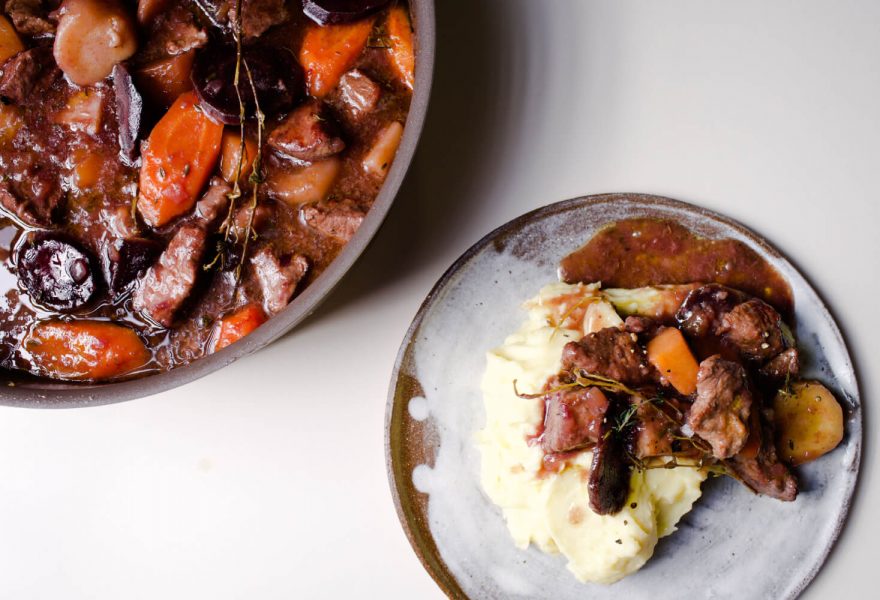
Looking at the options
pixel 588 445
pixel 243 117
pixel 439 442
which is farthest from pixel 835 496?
pixel 243 117

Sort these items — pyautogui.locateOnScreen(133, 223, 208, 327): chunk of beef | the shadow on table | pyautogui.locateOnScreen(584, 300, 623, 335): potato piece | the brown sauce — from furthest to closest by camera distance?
the shadow on table < the brown sauce < pyautogui.locateOnScreen(584, 300, 623, 335): potato piece < pyautogui.locateOnScreen(133, 223, 208, 327): chunk of beef

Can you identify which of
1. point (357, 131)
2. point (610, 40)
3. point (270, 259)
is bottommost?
point (270, 259)

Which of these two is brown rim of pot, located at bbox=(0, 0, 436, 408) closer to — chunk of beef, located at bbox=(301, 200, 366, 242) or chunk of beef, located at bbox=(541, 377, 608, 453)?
chunk of beef, located at bbox=(301, 200, 366, 242)

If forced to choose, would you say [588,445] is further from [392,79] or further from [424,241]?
[392,79]

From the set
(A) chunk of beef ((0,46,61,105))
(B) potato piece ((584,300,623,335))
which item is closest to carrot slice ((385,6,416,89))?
(B) potato piece ((584,300,623,335))

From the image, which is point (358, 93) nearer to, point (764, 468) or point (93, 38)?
point (93, 38)

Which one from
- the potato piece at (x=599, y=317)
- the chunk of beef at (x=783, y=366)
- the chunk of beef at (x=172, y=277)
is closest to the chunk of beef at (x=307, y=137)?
the chunk of beef at (x=172, y=277)
